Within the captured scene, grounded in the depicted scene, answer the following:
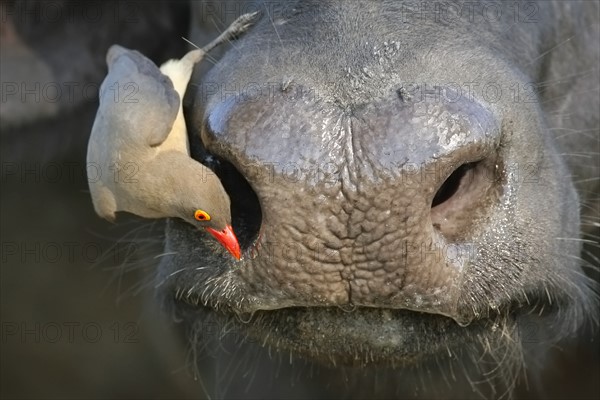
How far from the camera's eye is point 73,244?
3.66 metres

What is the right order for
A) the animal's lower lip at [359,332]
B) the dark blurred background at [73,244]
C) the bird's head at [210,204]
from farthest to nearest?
the dark blurred background at [73,244] → the animal's lower lip at [359,332] → the bird's head at [210,204]

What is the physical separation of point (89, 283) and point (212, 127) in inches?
76.0

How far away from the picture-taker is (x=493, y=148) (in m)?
1.94

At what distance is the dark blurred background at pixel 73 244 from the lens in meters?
3.12

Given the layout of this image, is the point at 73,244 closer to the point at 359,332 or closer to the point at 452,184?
the point at 359,332

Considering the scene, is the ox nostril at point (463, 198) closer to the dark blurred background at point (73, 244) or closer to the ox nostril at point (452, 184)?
the ox nostril at point (452, 184)

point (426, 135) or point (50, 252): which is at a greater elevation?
point (426, 135)

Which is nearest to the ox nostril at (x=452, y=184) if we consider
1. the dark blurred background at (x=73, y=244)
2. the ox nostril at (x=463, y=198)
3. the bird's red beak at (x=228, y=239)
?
the ox nostril at (x=463, y=198)

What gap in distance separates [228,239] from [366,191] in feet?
0.91

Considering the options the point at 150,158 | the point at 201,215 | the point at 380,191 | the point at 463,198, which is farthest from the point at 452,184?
the point at 150,158

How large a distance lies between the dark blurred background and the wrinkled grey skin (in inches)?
27.2

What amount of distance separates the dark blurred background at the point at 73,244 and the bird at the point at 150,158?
61 centimetres

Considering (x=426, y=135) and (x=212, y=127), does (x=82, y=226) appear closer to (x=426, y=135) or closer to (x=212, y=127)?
(x=212, y=127)

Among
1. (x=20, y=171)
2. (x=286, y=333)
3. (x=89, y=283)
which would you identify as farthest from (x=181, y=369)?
(x=286, y=333)
